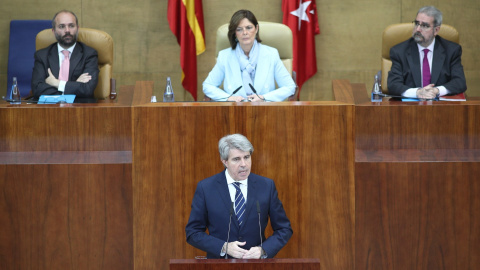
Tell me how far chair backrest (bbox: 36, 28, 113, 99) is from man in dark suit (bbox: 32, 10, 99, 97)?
136 mm

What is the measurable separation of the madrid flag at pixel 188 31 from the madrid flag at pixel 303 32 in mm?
868

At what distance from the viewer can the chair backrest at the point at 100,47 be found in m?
5.75

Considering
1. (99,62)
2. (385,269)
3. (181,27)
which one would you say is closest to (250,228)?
(385,269)

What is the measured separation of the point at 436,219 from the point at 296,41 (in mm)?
3700

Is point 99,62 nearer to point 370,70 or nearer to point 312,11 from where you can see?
point 312,11

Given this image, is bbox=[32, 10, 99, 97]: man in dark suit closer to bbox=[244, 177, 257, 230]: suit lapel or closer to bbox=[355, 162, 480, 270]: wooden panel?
bbox=[244, 177, 257, 230]: suit lapel

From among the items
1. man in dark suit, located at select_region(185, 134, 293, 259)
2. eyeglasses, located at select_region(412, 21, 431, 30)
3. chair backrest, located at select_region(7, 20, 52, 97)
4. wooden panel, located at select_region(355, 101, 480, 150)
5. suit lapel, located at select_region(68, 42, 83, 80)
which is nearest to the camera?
man in dark suit, located at select_region(185, 134, 293, 259)

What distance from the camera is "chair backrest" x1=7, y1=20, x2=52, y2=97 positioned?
23.3 ft

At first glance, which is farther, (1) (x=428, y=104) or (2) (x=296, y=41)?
(2) (x=296, y=41)

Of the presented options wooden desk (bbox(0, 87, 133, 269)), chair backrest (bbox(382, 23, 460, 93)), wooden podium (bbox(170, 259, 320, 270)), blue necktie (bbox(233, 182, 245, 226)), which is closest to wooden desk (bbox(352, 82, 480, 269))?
blue necktie (bbox(233, 182, 245, 226))

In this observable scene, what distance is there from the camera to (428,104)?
4.10 m

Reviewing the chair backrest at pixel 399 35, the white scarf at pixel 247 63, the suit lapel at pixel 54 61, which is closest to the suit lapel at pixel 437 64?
the chair backrest at pixel 399 35

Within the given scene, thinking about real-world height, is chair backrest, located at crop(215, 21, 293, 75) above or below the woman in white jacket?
above

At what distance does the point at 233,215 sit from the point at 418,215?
111 centimetres
